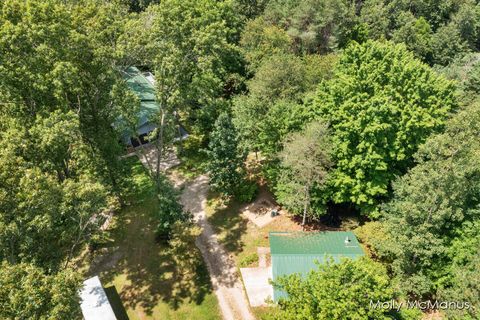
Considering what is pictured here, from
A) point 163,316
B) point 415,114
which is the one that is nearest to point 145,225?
point 163,316

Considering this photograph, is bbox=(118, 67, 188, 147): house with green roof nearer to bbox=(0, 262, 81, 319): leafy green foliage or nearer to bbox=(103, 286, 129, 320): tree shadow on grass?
bbox=(103, 286, 129, 320): tree shadow on grass

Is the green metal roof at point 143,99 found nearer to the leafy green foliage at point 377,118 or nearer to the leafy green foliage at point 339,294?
the leafy green foliage at point 377,118

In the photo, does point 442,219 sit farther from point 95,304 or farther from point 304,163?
point 95,304

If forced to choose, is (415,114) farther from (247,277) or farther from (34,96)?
(34,96)

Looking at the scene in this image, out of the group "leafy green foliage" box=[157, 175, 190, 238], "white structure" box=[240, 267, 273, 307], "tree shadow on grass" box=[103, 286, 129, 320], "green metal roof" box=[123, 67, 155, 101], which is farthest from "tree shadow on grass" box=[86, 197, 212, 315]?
"green metal roof" box=[123, 67, 155, 101]

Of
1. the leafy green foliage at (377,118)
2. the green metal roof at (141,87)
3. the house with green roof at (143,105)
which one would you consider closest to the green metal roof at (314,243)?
the leafy green foliage at (377,118)
